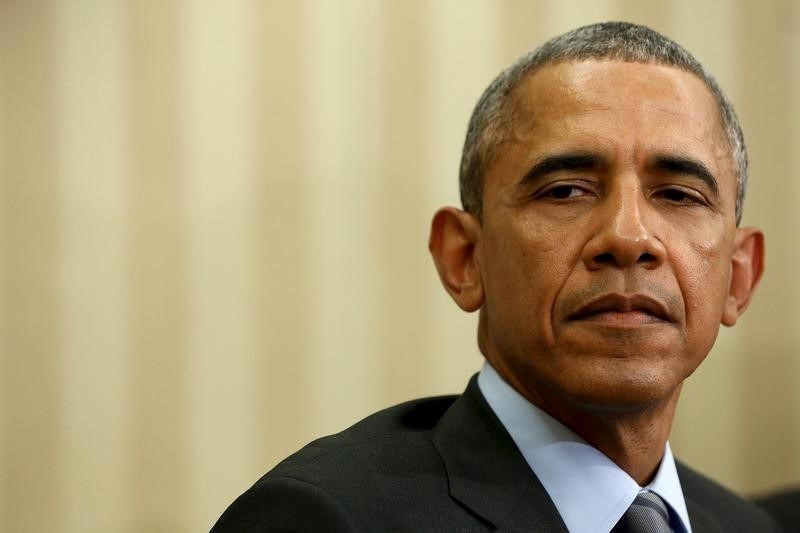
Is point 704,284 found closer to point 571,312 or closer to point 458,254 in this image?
point 571,312

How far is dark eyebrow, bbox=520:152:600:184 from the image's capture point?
5.22 ft

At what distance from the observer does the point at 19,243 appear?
2039 mm

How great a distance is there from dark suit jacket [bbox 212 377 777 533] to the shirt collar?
0.03 metres

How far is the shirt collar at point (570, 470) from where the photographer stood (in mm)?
1579

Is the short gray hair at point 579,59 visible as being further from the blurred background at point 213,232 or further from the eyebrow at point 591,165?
the blurred background at point 213,232

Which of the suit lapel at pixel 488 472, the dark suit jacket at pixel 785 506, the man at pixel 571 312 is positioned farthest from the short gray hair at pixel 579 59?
the dark suit jacket at pixel 785 506

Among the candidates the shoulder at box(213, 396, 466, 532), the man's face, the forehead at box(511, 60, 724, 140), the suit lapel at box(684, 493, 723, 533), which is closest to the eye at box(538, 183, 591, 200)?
the man's face

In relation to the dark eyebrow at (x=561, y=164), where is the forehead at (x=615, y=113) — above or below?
above

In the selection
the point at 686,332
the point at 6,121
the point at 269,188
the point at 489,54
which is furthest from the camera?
the point at 489,54

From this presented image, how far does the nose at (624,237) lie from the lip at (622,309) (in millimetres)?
52

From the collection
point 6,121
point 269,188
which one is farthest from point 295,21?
A: point 6,121

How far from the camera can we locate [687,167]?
1.61 m

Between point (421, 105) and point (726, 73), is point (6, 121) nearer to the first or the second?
point (421, 105)

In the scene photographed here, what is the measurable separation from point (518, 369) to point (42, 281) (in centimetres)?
104
